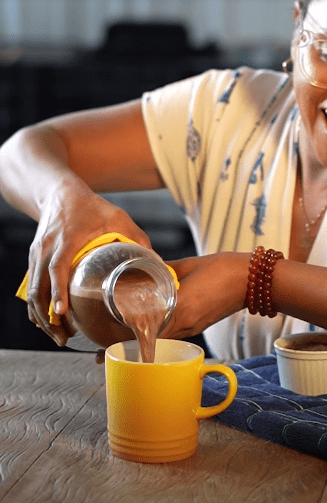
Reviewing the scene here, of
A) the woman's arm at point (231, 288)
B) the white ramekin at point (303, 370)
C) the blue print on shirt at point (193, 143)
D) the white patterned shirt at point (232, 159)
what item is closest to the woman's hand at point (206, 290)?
the woman's arm at point (231, 288)

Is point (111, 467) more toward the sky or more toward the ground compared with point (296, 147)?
more toward the ground

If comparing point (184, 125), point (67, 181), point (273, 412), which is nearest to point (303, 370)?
point (273, 412)

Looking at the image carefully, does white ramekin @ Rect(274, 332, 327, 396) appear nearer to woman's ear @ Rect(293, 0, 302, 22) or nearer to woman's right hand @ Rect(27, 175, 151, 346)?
woman's right hand @ Rect(27, 175, 151, 346)

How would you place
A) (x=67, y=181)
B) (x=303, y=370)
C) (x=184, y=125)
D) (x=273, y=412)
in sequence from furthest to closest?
(x=184, y=125), (x=67, y=181), (x=303, y=370), (x=273, y=412)

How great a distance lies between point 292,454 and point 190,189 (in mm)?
820

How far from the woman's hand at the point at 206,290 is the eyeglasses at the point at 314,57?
0.35 meters

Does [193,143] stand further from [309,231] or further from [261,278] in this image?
[261,278]

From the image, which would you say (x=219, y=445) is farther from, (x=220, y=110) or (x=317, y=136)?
(x=220, y=110)

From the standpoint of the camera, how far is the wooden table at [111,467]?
788mm

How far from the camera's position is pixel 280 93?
160 cm

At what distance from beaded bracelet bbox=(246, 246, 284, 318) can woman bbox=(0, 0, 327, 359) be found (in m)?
0.02

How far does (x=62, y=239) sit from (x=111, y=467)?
310 millimetres

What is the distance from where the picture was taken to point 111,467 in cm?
85

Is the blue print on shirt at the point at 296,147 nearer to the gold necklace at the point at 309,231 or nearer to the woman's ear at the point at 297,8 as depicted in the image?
the gold necklace at the point at 309,231
